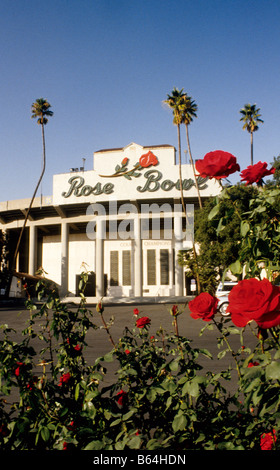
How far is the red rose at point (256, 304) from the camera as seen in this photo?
4.66ft

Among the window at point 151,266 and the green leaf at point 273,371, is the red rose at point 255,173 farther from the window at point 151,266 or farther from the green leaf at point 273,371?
the window at point 151,266

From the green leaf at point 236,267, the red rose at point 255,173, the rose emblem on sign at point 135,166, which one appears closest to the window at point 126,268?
the rose emblem on sign at point 135,166

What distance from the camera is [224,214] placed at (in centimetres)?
227

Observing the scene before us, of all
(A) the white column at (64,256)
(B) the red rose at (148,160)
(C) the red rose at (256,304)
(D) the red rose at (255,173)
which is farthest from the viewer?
(A) the white column at (64,256)

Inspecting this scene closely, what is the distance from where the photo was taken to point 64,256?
1581 inches

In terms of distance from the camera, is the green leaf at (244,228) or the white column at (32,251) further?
the white column at (32,251)

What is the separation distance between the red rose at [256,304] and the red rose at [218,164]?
Answer: 770 millimetres

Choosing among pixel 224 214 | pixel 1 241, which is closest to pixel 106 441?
pixel 224 214

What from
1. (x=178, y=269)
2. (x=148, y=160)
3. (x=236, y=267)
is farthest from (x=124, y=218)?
(x=236, y=267)

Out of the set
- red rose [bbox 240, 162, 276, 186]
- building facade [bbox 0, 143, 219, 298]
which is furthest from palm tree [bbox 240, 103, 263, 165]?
red rose [bbox 240, 162, 276, 186]

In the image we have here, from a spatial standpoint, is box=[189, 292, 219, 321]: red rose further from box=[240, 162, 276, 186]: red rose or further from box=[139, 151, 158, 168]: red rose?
box=[139, 151, 158, 168]: red rose

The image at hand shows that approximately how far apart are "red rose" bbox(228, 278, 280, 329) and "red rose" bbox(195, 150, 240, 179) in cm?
77

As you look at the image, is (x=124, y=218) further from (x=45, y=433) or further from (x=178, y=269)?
(x=45, y=433)

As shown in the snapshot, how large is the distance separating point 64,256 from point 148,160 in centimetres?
1364
